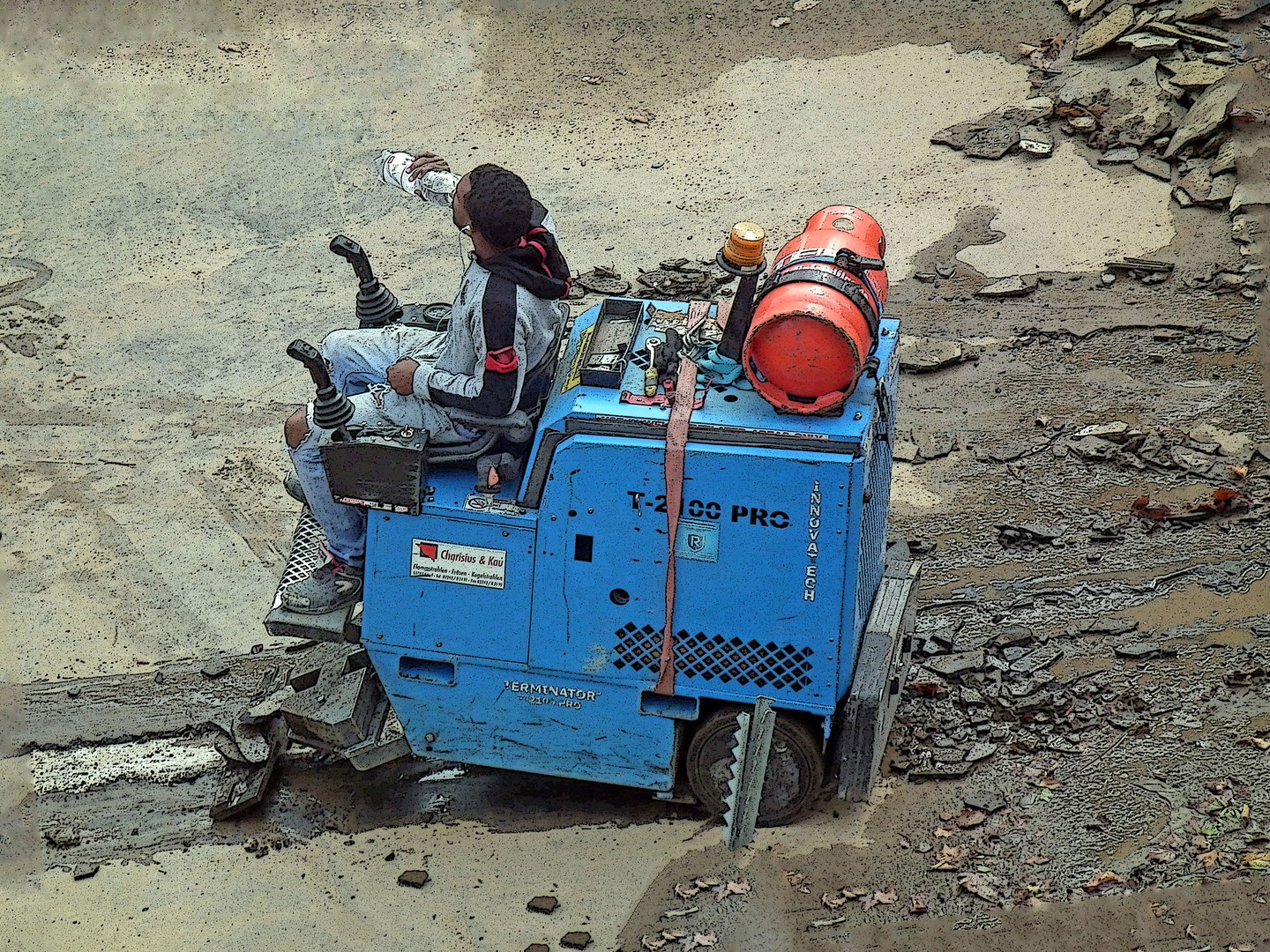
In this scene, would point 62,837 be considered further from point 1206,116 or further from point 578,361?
point 1206,116

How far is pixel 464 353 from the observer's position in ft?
18.4

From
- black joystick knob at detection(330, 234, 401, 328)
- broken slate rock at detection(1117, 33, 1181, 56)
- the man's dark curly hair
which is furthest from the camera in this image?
broken slate rock at detection(1117, 33, 1181, 56)

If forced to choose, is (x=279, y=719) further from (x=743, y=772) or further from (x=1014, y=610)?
(x=1014, y=610)

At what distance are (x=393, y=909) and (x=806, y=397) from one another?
254 centimetres

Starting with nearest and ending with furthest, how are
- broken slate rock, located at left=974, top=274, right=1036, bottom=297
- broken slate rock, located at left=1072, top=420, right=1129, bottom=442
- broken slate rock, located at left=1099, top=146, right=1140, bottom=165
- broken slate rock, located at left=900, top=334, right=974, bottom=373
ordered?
broken slate rock, located at left=1072, top=420, right=1129, bottom=442 < broken slate rock, located at left=900, top=334, right=974, bottom=373 < broken slate rock, located at left=974, top=274, right=1036, bottom=297 < broken slate rock, located at left=1099, top=146, right=1140, bottom=165

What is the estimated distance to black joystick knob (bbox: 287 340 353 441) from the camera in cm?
543

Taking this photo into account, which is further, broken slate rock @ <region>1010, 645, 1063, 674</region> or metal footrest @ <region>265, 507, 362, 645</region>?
broken slate rock @ <region>1010, 645, 1063, 674</region>

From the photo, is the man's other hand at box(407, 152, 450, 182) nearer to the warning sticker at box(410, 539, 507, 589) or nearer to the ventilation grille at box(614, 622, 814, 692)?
the warning sticker at box(410, 539, 507, 589)

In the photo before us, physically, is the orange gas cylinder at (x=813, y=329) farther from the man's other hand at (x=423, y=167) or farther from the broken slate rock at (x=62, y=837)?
the broken slate rock at (x=62, y=837)

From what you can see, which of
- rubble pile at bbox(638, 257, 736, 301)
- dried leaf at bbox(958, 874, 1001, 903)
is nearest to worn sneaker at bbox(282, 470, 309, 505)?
dried leaf at bbox(958, 874, 1001, 903)

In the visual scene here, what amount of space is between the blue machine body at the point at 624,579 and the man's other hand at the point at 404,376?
362 mm

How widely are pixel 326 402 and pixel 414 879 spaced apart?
1.91 meters

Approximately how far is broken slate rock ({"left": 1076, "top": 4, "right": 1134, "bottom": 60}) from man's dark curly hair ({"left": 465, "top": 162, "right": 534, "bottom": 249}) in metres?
7.41

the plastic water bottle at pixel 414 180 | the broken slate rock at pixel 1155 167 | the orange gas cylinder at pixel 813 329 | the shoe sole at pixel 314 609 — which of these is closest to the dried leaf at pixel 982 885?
the orange gas cylinder at pixel 813 329
